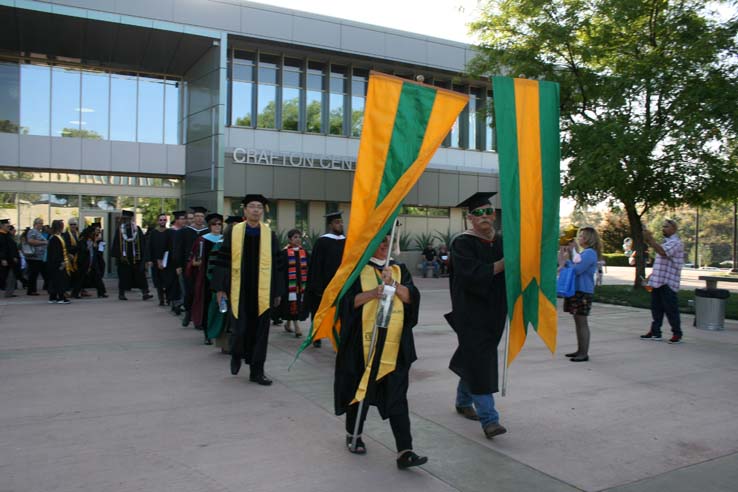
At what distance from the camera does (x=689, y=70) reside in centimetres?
1340

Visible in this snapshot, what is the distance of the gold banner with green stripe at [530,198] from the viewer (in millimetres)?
4391

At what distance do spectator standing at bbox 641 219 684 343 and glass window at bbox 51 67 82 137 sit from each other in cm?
1770

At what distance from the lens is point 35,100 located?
19125 millimetres

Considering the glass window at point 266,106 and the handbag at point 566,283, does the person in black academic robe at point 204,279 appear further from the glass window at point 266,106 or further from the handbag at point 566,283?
the glass window at point 266,106

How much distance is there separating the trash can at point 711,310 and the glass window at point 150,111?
17303 mm

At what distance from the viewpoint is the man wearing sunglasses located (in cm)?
459

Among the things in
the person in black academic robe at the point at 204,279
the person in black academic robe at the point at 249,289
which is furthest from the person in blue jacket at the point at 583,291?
the person in black academic robe at the point at 204,279

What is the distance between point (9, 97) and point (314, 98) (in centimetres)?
1019

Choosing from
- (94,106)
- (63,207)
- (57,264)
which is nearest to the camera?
(57,264)

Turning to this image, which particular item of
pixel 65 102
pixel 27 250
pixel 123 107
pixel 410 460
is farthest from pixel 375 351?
pixel 65 102

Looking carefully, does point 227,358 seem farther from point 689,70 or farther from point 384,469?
point 689,70

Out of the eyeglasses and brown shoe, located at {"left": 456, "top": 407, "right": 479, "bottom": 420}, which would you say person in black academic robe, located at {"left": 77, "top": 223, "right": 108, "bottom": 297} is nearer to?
brown shoe, located at {"left": 456, "top": 407, "right": 479, "bottom": 420}

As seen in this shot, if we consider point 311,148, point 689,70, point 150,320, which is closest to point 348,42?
point 311,148

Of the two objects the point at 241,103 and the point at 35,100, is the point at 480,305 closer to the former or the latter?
the point at 241,103
